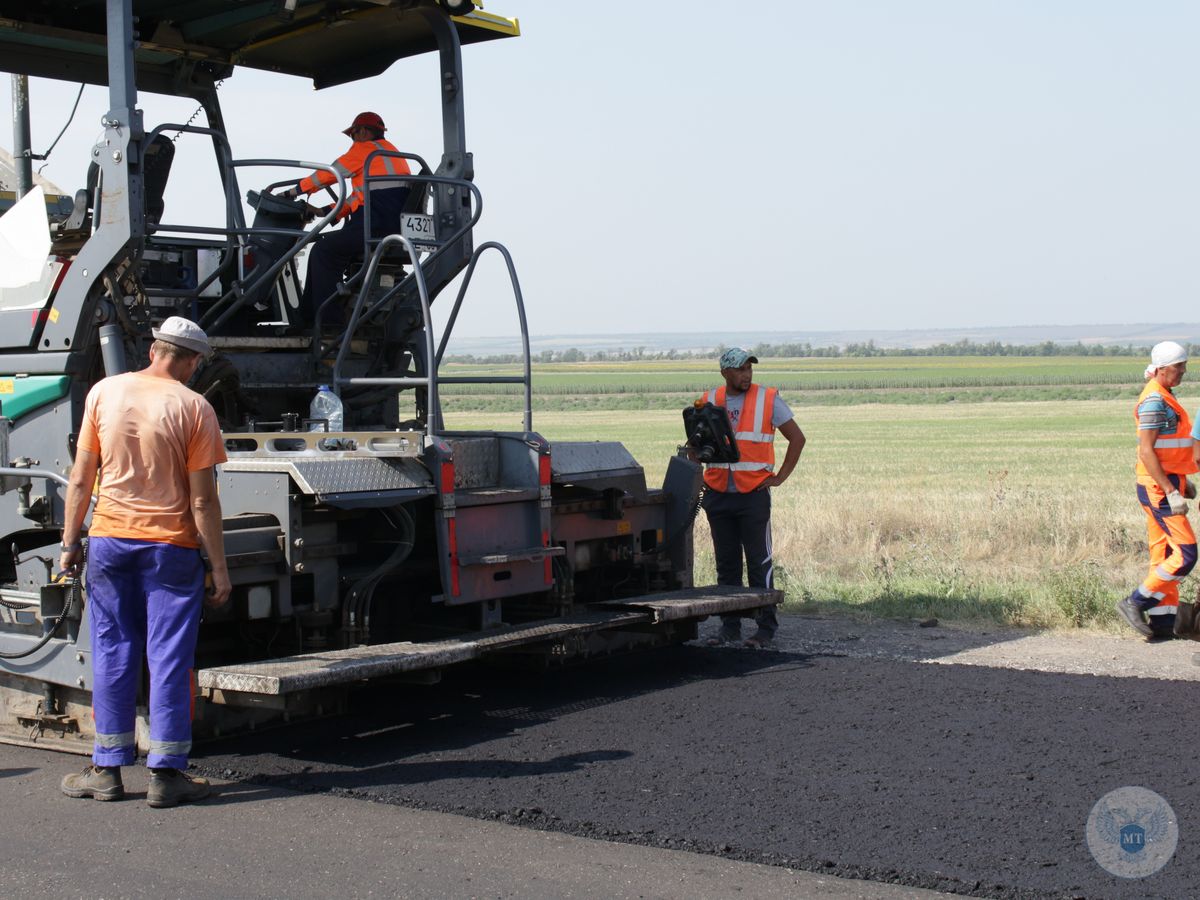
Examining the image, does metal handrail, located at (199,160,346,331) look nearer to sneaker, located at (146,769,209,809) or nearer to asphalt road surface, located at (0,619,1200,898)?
asphalt road surface, located at (0,619,1200,898)

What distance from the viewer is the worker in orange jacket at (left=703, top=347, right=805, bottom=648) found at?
8.55 metres

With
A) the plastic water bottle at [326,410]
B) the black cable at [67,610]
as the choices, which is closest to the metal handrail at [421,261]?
the plastic water bottle at [326,410]

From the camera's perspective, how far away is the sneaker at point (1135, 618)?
27.3 ft

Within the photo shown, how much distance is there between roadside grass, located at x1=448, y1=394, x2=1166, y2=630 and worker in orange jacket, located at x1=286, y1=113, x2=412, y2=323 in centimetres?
408

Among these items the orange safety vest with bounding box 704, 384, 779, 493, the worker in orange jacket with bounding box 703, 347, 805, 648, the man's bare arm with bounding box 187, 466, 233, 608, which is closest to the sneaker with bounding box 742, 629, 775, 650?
the worker in orange jacket with bounding box 703, 347, 805, 648

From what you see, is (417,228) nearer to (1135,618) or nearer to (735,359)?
(735,359)

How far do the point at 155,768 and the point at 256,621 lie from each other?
1.19 meters

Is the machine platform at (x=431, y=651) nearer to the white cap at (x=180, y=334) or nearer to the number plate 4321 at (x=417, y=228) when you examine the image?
the white cap at (x=180, y=334)

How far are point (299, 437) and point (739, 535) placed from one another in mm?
3068

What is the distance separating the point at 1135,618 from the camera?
8.36m

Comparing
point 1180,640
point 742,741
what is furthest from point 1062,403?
point 742,741

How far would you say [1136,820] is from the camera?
4691mm

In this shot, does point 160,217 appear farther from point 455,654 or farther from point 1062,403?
point 1062,403

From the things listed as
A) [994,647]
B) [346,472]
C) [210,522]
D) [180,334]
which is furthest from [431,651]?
[994,647]
